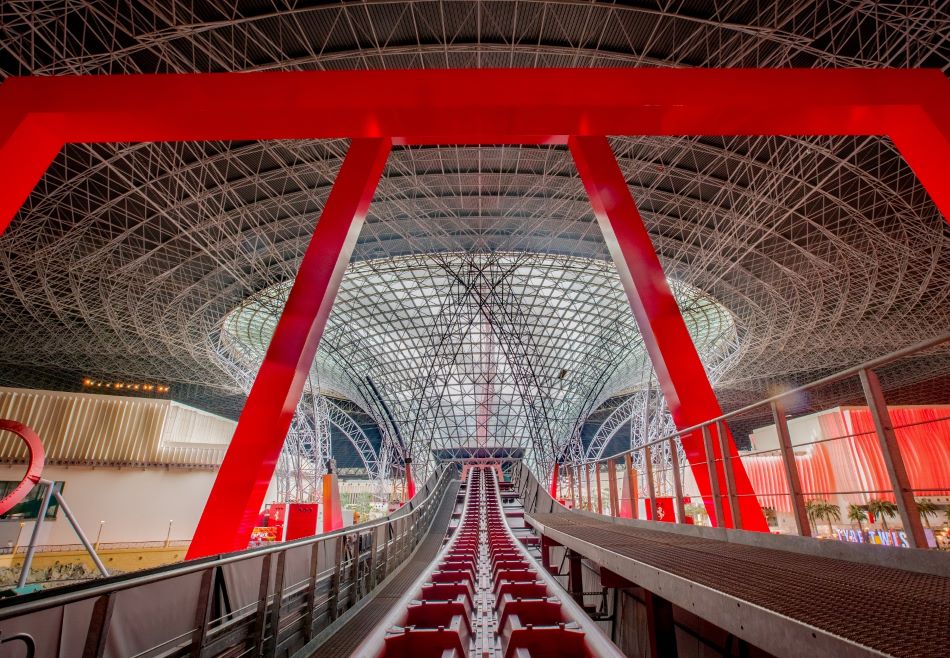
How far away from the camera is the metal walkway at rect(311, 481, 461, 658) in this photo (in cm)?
445

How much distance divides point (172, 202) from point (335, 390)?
991 inches

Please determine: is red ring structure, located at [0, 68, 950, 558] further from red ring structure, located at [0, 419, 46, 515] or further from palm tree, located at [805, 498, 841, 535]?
red ring structure, located at [0, 419, 46, 515]

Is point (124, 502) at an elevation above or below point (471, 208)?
below

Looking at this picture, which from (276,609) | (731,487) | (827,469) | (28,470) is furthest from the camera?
(827,469)

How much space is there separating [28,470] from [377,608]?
9536 millimetres

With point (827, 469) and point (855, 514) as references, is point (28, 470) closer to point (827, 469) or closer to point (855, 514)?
point (855, 514)

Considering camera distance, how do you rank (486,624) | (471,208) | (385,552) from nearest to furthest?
(486,624), (385,552), (471,208)

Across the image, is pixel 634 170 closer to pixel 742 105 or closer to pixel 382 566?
pixel 742 105

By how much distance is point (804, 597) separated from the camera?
247 centimetres

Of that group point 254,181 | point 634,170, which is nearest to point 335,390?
point 254,181

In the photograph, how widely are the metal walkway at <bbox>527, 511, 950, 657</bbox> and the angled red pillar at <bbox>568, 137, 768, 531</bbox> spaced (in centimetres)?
254

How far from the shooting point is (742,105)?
518 centimetres

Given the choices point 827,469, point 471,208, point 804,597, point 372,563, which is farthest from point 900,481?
point 827,469

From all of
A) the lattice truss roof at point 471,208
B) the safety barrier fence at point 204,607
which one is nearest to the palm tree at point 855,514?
the safety barrier fence at point 204,607
